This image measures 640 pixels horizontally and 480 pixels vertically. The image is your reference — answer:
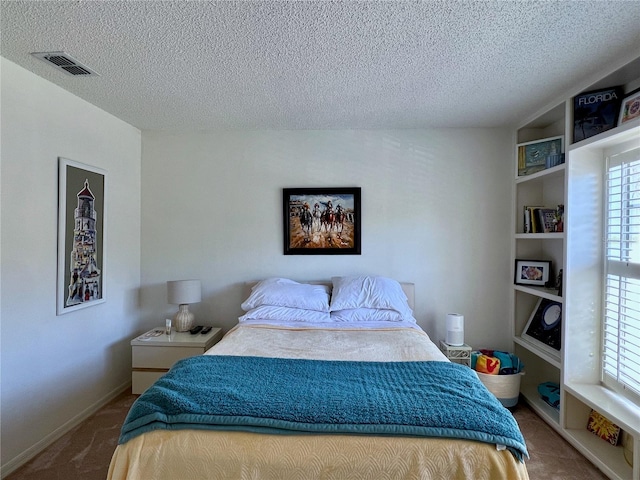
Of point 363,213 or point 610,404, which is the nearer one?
point 610,404

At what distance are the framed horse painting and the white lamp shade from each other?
0.95 m

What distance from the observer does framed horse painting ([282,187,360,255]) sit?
10.2 ft

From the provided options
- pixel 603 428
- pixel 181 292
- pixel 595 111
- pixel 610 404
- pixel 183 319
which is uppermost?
pixel 595 111

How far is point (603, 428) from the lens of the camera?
6.92 ft

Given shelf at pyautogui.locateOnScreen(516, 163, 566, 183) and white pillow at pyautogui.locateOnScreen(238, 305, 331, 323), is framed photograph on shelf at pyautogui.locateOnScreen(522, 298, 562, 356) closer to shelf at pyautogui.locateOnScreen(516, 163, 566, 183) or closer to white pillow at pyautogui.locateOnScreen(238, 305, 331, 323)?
shelf at pyautogui.locateOnScreen(516, 163, 566, 183)

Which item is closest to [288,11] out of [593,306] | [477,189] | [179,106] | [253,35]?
[253,35]

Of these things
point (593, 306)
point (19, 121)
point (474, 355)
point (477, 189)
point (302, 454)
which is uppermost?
point (19, 121)

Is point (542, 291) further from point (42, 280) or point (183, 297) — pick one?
point (42, 280)

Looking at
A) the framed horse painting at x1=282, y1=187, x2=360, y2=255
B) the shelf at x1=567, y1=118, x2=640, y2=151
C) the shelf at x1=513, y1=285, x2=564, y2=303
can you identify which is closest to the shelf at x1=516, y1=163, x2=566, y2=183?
the shelf at x1=567, y1=118, x2=640, y2=151

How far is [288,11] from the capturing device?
1.50 meters

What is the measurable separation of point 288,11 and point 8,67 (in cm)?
181

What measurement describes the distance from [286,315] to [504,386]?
1878mm

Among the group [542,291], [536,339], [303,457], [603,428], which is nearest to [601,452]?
[603,428]

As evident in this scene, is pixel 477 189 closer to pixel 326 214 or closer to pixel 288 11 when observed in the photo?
pixel 326 214
